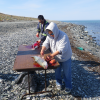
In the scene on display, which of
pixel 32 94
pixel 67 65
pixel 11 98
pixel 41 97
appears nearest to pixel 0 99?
pixel 11 98

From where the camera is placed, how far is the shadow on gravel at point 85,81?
14.1ft

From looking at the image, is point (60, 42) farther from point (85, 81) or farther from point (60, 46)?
point (85, 81)

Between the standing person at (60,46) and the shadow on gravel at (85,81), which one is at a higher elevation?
the standing person at (60,46)

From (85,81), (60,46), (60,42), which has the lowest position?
(85,81)

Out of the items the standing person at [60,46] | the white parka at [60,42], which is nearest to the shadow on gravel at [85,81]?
the standing person at [60,46]

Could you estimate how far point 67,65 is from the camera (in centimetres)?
375

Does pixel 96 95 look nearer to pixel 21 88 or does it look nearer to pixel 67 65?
pixel 67 65

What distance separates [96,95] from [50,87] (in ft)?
6.31

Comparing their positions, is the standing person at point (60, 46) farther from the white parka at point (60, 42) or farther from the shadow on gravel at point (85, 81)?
the shadow on gravel at point (85, 81)

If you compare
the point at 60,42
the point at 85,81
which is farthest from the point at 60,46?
the point at 85,81

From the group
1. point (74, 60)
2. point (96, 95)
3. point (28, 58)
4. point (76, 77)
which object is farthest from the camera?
point (74, 60)

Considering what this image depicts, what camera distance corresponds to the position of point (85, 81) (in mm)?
5168

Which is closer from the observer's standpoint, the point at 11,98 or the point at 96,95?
the point at 11,98

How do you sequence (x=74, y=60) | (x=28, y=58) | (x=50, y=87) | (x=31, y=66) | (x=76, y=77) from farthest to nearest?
(x=74, y=60), (x=76, y=77), (x=50, y=87), (x=28, y=58), (x=31, y=66)
